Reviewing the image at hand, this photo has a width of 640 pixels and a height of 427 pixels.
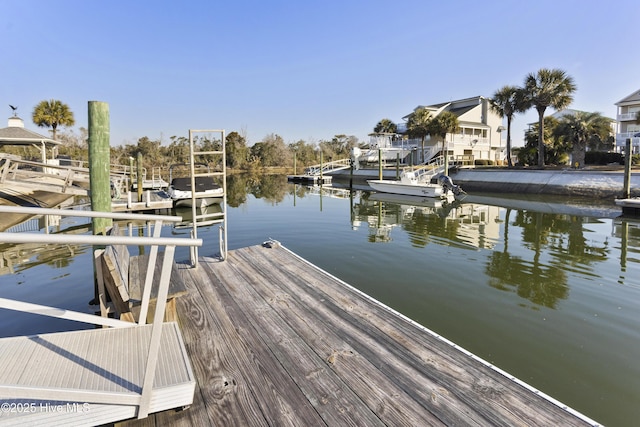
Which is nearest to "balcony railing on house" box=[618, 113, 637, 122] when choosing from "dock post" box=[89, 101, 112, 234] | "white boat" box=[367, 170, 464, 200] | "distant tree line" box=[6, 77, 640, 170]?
"distant tree line" box=[6, 77, 640, 170]

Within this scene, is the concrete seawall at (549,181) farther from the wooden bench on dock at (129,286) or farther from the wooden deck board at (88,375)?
the wooden deck board at (88,375)

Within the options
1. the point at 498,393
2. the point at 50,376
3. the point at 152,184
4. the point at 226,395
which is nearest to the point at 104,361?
the point at 50,376

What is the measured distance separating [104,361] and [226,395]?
30.1 inches

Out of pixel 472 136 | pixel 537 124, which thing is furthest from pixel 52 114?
pixel 537 124

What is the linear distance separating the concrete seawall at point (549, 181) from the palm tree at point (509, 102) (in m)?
4.05

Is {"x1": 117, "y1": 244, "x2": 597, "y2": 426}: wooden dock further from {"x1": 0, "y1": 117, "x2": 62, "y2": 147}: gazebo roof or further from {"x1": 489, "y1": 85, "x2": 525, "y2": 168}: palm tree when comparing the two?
{"x1": 489, "y1": 85, "x2": 525, "y2": 168}: palm tree

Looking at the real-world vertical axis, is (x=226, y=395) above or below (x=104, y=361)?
below

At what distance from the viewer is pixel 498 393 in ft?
7.97

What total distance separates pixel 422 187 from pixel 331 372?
19.6 meters

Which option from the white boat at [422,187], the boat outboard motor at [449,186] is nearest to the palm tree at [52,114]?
the white boat at [422,187]

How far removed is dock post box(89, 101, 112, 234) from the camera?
400 cm

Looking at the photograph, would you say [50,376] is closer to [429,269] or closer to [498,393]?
[498,393]

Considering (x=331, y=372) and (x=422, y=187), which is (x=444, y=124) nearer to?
(x=422, y=187)

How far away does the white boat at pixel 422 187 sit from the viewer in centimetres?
2054
